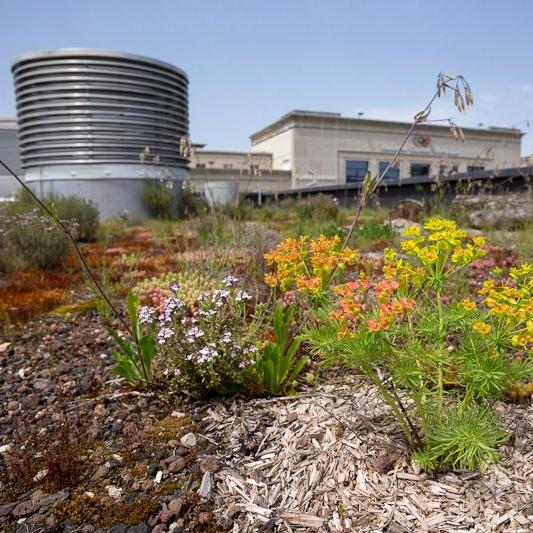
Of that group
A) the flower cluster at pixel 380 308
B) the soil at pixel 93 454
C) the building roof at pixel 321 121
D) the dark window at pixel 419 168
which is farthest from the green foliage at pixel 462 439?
the dark window at pixel 419 168

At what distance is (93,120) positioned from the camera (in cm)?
1275

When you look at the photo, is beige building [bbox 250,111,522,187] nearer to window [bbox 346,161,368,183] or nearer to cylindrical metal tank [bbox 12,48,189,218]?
window [bbox 346,161,368,183]

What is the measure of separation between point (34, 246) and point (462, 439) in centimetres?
614

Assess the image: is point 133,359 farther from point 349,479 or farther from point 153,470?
point 349,479

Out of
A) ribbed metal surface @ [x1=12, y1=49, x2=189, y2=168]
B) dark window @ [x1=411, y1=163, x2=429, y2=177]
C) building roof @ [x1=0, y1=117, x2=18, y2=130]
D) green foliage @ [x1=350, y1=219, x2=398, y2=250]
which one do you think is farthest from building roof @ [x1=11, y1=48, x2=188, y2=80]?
dark window @ [x1=411, y1=163, x2=429, y2=177]

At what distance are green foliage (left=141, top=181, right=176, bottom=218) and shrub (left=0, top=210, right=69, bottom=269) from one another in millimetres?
6261

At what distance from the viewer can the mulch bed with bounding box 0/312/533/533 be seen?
1594mm

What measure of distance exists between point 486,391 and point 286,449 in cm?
86

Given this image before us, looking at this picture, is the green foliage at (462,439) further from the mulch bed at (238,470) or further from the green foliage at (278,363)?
the green foliage at (278,363)

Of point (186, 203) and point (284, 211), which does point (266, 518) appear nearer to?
point (284, 211)

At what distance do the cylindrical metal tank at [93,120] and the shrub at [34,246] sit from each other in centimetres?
637

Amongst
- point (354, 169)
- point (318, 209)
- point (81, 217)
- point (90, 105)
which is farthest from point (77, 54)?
point (354, 169)

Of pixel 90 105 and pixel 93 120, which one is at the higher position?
pixel 90 105

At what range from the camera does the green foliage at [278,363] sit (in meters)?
2.33
